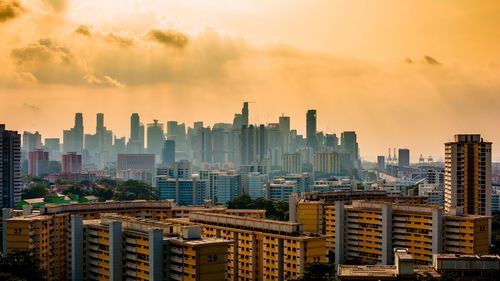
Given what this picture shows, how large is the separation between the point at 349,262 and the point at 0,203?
37.4 metres

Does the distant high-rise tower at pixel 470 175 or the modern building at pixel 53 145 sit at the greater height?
the modern building at pixel 53 145

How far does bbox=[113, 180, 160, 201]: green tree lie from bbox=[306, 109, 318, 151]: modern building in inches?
3775

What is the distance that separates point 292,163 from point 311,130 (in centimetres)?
3596

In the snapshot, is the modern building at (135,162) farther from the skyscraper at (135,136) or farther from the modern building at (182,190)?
the modern building at (182,190)

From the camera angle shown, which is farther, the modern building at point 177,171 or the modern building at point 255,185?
the modern building at point 177,171

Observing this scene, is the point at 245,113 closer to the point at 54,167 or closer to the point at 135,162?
the point at 135,162

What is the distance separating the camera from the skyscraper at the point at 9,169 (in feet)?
203

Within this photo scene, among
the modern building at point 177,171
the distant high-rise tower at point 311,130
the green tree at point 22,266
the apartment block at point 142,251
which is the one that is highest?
the distant high-rise tower at point 311,130

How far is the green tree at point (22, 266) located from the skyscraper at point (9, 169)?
112 feet

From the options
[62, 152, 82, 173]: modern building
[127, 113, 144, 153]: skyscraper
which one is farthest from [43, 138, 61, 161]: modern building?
[62, 152, 82, 173]: modern building

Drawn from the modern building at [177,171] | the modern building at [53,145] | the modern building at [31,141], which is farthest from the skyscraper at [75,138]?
the modern building at [177,171]

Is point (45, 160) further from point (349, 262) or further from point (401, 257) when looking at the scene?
point (401, 257)

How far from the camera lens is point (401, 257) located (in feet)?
70.7

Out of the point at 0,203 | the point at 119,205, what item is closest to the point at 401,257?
the point at 119,205
